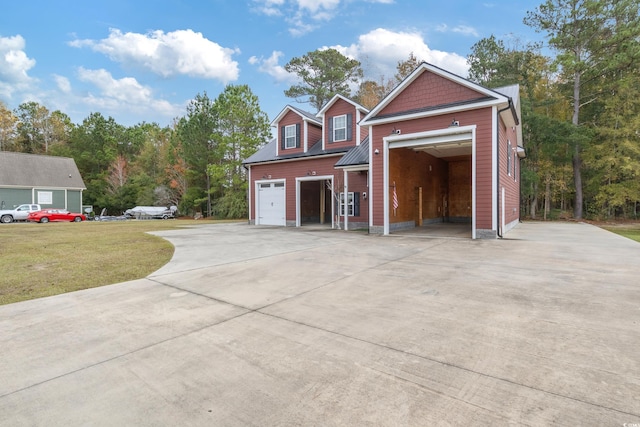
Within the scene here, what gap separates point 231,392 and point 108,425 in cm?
70

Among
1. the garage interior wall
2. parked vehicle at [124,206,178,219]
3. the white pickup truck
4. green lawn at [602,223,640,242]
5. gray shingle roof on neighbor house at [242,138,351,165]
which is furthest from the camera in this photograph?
parked vehicle at [124,206,178,219]

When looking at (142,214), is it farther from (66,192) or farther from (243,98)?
(243,98)

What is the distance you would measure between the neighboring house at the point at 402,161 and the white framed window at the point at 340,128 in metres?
0.05

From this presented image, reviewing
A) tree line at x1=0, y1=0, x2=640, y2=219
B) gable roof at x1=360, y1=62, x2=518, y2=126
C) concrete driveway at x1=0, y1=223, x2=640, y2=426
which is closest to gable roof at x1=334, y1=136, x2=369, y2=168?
gable roof at x1=360, y1=62, x2=518, y2=126

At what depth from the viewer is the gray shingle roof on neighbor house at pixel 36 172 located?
28.0 m

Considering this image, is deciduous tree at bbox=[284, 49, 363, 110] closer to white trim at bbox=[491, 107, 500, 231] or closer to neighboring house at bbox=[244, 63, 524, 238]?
neighboring house at bbox=[244, 63, 524, 238]

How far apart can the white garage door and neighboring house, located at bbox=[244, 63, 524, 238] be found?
0.06 m

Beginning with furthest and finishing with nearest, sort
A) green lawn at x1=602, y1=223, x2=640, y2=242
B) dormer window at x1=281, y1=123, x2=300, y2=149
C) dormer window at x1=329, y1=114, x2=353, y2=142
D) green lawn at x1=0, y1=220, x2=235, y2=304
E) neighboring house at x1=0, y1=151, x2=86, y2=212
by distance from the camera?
neighboring house at x1=0, y1=151, x2=86, y2=212
dormer window at x1=281, y1=123, x2=300, y2=149
dormer window at x1=329, y1=114, x2=353, y2=142
green lawn at x1=602, y1=223, x2=640, y2=242
green lawn at x1=0, y1=220, x2=235, y2=304

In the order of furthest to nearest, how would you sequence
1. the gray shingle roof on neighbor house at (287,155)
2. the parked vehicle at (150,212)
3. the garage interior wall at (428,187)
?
the parked vehicle at (150,212) < the gray shingle roof on neighbor house at (287,155) < the garage interior wall at (428,187)

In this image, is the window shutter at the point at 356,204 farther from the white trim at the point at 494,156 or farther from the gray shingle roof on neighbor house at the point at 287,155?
the white trim at the point at 494,156

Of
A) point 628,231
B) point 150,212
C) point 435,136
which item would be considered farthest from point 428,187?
point 150,212

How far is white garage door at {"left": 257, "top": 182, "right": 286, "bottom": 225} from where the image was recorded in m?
17.5

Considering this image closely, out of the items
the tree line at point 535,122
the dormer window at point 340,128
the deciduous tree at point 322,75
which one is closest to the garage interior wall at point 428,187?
the dormer window at point 340,128

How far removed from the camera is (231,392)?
6.90ft
